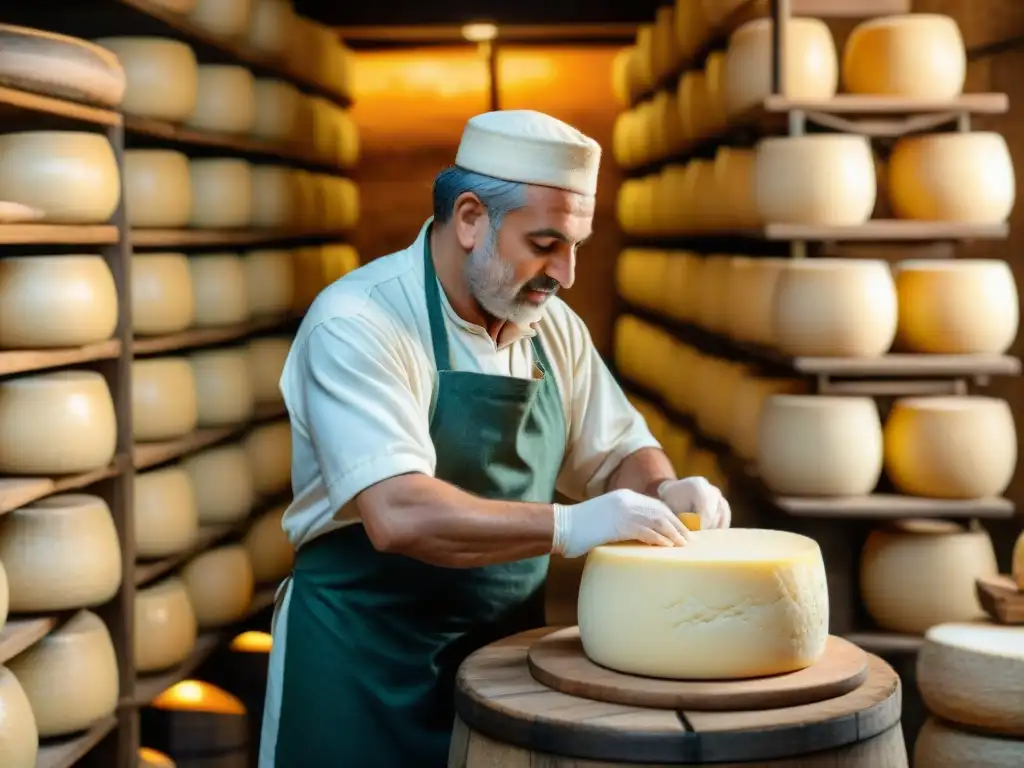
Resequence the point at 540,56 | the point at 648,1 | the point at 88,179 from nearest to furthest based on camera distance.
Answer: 1. the point at 88,179
2. the point at 648,1
3. the point at 540,56

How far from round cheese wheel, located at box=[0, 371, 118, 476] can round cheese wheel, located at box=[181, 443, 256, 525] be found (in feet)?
3.12

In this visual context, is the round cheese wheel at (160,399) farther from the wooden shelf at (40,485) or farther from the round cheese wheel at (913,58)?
the round cheese wheel at (913,58)

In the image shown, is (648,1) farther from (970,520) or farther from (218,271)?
(970,520)

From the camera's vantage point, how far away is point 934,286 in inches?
139

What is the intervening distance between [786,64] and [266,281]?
193 cm

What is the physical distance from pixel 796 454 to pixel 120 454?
5.21 ft

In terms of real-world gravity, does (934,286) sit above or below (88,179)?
below

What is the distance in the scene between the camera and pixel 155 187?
3.79m

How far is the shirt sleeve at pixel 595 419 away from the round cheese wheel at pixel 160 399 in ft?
5.19

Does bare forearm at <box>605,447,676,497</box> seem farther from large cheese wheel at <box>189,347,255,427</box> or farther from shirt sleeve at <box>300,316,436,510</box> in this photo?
large cheese wheel at <box>189,347,255,427</box>

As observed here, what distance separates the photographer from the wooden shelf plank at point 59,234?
2.79 metres

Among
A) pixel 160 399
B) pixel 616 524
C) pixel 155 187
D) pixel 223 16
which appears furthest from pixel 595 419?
pixel 223 16

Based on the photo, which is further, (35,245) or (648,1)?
(648,1)

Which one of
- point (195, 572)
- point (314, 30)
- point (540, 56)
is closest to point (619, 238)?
point (540, 56)
